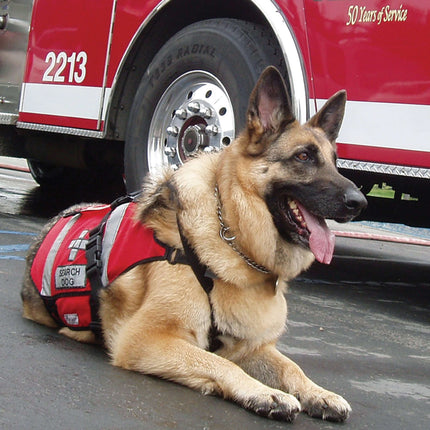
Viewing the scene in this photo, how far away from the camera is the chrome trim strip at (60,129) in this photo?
19.2 feet

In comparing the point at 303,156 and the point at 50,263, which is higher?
the point at 303,156

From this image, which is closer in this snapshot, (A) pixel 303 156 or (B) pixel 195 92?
(A) pixel 303 156

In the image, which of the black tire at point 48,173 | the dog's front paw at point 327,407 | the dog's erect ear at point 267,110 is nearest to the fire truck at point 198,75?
the dog's erect ear at point 267,110

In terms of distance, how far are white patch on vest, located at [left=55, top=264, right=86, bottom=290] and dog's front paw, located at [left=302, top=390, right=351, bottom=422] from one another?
114 cm

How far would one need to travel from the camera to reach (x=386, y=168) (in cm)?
424

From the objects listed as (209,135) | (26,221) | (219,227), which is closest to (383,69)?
(209,135)

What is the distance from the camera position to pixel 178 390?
2.81 meters

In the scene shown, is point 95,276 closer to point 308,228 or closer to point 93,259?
point 93,259

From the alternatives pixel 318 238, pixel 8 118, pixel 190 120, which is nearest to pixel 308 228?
pixel 318 238

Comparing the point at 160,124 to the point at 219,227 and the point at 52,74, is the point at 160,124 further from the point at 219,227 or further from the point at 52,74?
the point at 219,227

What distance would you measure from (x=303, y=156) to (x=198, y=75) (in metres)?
2.14

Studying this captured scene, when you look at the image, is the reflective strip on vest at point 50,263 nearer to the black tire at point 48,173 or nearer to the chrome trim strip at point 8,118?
the chrome trim strip at point 8,118

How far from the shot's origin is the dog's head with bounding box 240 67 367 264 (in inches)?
123

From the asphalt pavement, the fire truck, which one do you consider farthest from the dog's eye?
the asphalt pavement
